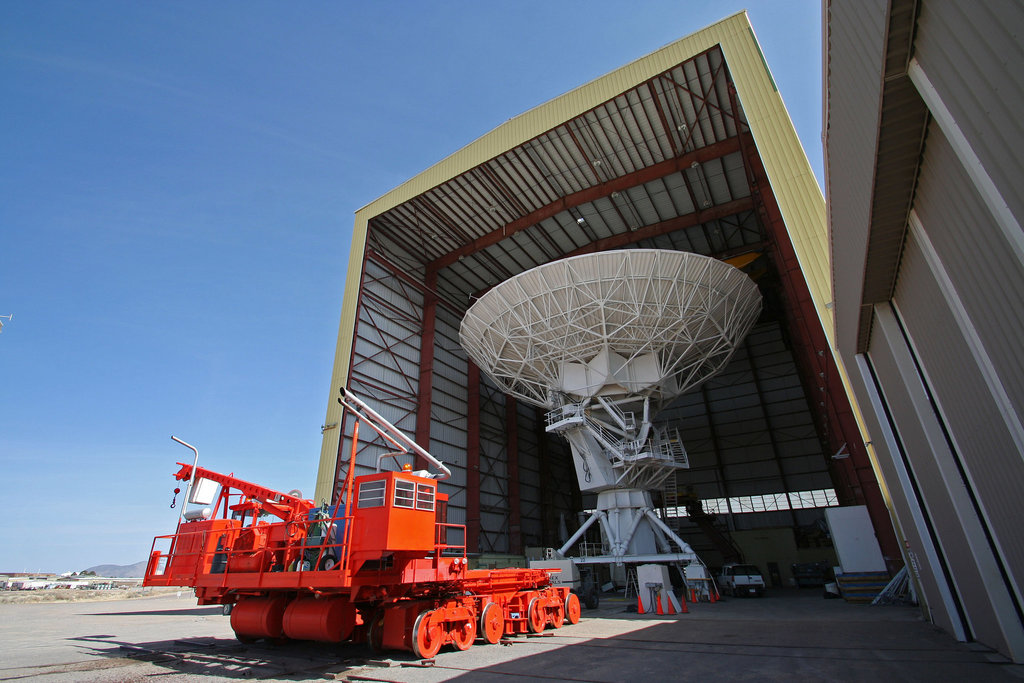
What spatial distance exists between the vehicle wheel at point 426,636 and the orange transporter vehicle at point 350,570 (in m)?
0.02

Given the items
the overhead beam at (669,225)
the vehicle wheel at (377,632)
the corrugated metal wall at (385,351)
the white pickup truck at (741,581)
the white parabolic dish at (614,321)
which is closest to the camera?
the vehicle wheel at (377,632)

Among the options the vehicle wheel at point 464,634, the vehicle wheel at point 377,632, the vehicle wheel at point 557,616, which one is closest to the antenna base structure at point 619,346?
the vehicle wheel at point 557,616

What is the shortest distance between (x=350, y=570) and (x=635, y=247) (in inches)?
1137

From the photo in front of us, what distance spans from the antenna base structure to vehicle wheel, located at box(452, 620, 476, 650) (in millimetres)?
13456

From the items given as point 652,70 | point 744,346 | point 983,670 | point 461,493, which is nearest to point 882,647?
point 983,670

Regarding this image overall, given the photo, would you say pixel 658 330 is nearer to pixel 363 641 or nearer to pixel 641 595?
pixel 641 595

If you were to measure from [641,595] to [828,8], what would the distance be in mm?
18153

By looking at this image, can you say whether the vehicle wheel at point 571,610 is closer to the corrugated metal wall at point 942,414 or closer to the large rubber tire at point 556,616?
the large rubber tire at point 556,616

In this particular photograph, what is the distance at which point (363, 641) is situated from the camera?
10.4 metres

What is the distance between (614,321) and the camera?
22.7m

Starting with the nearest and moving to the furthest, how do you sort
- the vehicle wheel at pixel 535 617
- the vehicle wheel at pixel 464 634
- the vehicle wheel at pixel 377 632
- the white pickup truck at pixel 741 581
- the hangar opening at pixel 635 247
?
1. the vehicle wheel at pixel 377 632
2. the vehicle wheel at pixel 464 634
3. the vehicle wheel at pixel 535 617
4. the hangar opening at pixel 635 247
5. the white pickup truck at pixel 741 581

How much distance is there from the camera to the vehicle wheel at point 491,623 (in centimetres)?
992

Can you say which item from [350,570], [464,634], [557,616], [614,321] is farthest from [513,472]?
[350,570]

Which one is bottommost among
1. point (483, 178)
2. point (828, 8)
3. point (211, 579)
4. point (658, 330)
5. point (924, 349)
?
point (211, 579)
